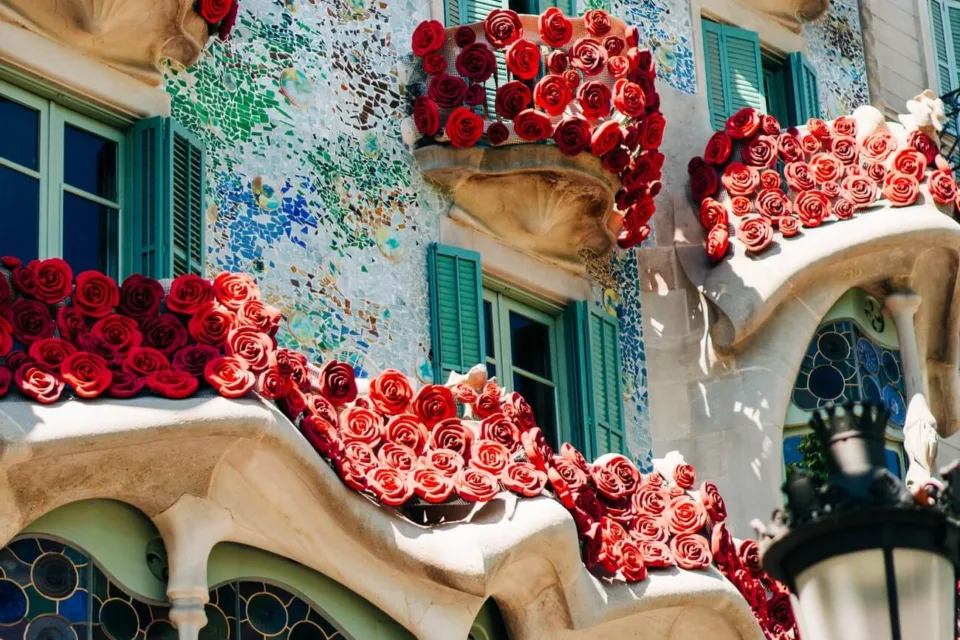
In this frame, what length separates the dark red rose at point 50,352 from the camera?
33.4ft

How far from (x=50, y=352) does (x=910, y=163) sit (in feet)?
25.1

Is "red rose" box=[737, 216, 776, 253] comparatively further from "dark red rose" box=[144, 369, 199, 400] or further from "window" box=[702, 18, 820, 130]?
"dark red rose" box=[144, 369, 199, 400]

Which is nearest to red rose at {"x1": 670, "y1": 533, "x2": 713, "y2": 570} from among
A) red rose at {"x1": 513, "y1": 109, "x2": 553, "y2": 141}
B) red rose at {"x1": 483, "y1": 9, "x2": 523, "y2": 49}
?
red rose at {"x1": 513, "y1": 109, "x2": 553, "y2": 141}

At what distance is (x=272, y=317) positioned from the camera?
35.6 ft

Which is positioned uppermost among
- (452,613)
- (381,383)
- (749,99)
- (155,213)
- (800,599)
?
(749,99)

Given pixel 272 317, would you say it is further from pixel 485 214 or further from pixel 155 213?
pixel 485 214

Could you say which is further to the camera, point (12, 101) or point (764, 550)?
point (12, 101)

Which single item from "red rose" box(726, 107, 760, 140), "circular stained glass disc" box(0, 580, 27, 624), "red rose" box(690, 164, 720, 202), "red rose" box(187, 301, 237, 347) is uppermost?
"red rose" box(726, 107, 760, 140)

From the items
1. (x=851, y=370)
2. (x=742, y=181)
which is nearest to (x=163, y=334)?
(x=742, y=181)

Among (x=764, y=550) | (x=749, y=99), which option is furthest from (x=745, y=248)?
(x=764, y=550)

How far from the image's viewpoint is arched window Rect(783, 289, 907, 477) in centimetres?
A: 1572

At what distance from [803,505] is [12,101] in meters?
6.56

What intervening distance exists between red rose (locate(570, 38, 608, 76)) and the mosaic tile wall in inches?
41.9

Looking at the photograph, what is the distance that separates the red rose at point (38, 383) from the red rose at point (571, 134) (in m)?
4.98
